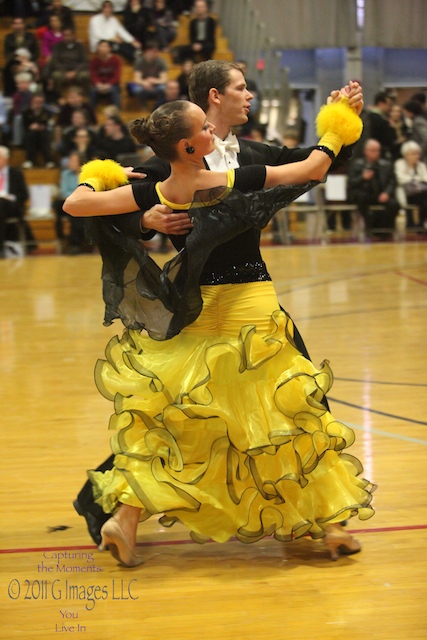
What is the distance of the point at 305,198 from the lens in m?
14.6

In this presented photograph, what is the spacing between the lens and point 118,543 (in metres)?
3.20

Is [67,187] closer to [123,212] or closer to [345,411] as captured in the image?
[345,411]

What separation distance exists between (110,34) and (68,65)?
126cm

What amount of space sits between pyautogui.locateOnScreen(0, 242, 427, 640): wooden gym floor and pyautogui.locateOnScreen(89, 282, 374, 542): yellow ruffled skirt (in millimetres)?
181

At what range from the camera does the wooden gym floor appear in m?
2.80

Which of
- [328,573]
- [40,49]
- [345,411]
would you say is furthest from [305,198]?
[328,573]

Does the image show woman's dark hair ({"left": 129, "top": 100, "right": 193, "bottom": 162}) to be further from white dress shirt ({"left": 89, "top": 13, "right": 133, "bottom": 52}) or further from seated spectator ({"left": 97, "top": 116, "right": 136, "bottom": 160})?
white dress shirt ({"left": 89, "top": 13, "right": 133, "bottom": 52})

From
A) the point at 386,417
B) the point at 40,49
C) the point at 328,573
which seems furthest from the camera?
the point at 40,49

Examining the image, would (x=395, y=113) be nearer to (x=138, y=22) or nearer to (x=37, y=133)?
(x=138, y=22)

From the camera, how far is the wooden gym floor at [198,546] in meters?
2.80

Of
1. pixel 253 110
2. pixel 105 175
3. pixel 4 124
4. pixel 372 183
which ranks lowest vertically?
pixel 372 183

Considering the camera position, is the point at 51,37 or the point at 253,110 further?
the point at 51,37

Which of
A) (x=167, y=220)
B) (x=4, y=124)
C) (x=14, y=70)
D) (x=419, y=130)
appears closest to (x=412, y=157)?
(x=419, y=130)

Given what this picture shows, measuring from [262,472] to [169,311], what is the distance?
617 millimetres
